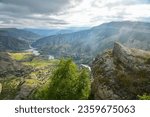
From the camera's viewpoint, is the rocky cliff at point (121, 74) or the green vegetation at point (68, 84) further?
the green vegetation at point (68, 84)

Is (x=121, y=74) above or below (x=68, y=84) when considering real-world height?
above

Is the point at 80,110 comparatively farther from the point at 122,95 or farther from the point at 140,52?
the point at 140,52

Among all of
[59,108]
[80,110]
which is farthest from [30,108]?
[80,110]

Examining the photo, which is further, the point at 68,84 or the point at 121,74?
the point at 68,84

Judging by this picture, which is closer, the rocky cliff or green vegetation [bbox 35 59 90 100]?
the rocky cliff
